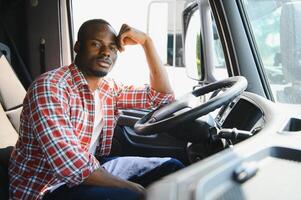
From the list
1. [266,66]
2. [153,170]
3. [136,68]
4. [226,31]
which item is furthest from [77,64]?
[136,68]

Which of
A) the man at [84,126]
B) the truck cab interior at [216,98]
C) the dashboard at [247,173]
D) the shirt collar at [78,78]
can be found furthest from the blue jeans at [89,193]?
the dashboard at [247,173]

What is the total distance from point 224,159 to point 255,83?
117 cm

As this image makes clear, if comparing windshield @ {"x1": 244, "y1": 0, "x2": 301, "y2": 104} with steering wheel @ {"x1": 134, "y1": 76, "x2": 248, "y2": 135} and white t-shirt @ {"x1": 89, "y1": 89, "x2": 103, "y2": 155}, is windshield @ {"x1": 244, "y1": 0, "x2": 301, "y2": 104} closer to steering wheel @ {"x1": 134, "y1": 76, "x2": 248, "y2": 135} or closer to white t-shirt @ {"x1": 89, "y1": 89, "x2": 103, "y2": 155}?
steering wheel @ {"x1": 134, "y1": 76, "x2": 248, "y2": 135}

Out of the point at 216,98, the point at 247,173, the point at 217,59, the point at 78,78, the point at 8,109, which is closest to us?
the point at 247,173

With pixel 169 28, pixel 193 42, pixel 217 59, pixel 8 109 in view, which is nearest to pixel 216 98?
pixel 217 59

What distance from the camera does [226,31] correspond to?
86.9 inches

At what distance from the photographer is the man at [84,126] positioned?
160 centimetres

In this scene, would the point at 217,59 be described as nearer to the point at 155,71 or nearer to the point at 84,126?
the point at 155,71

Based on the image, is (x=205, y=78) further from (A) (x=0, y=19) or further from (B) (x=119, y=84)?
(A) (x=0, y=19)

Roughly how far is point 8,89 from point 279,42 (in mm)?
1544

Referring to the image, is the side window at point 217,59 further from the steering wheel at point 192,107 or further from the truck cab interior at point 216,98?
the steering wheel at point 192,107

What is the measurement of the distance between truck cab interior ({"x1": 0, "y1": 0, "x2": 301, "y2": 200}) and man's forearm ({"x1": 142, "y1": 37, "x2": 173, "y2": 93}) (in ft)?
0.54

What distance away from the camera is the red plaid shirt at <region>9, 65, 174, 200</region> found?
158 centimetres

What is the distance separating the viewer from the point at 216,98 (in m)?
1.48
